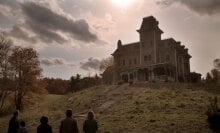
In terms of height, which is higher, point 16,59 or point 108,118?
point 16,59

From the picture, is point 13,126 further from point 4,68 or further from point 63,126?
point 4,68

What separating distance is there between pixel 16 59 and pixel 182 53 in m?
38.0

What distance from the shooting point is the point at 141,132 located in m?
24.5

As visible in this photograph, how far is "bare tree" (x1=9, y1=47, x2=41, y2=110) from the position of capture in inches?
2060

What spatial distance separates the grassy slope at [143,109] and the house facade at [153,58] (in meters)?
15.5

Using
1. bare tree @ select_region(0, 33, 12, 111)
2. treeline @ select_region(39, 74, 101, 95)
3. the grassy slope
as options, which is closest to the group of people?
the grassy slope

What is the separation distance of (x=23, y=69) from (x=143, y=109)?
80.2 ft

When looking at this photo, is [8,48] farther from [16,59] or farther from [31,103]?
[31,103]

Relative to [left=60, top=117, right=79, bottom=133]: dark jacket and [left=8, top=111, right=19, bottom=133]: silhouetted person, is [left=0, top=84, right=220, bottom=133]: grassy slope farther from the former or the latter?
[left=60, top=117, right=79, bottom=133]: dark jacket

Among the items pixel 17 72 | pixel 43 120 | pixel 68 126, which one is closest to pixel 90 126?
pixel 68 126

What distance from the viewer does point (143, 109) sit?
119 feet

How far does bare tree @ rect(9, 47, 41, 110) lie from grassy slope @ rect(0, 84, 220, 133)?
3189 millimetres

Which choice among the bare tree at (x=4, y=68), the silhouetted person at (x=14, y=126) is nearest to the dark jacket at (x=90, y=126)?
the silhouetted person at (x=14, y=126)

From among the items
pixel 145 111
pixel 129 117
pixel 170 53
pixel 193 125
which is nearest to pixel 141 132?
pixel 193 125
